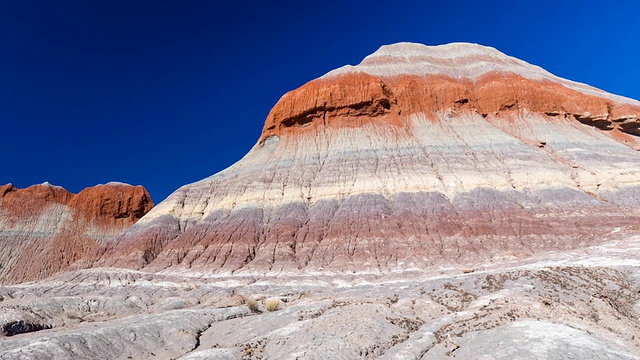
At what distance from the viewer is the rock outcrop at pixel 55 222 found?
8625 cm

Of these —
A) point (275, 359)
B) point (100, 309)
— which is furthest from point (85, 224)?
point (275, 359)

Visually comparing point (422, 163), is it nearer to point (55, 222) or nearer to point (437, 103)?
point (437, 103)

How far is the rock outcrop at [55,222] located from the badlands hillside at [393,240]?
5.85 feet

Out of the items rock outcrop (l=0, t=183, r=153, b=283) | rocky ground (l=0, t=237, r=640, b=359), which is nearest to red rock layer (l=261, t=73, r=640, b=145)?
rocky ground (l=0, t=237, r=640, b=359)

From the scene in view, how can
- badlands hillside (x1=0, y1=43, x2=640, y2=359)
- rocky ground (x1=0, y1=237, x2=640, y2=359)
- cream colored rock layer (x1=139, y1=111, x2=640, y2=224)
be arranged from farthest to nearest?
cream colored rock layer (x1=139, y1=111, x2=640, y2=224) < badlands hillside (x1=0, y1=43, x2=640, y2=359) < rocky ground (x1=0, y1=237, x2=640, y2=359)

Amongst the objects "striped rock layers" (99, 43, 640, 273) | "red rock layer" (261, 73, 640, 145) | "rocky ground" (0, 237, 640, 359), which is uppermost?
"red rock layer" (261, 73, 640, 145)

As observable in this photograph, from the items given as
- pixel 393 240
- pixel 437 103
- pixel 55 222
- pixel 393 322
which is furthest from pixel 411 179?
pixel 55 222

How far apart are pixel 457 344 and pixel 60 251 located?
9245 cm

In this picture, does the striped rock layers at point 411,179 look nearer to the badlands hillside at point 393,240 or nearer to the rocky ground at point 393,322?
the badlands hillside at point 393,240

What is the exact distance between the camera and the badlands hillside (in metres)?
18.5

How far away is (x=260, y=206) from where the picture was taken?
58250 mm

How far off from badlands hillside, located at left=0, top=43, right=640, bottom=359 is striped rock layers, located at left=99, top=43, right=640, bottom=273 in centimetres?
25

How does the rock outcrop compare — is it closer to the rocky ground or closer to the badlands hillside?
the badlands hillside

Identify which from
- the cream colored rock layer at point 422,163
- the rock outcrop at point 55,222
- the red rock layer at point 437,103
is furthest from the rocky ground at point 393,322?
the rock outcrop at point 55,222
